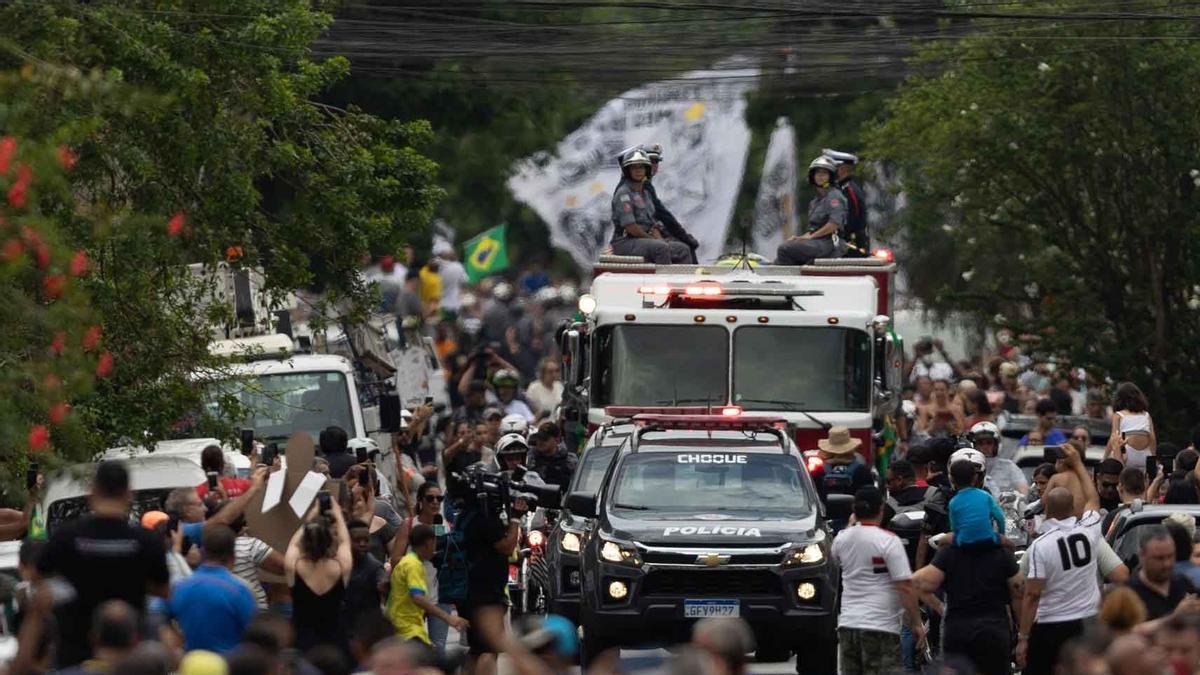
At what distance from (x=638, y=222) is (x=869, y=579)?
953cm

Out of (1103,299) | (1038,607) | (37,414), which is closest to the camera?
(1038,607)

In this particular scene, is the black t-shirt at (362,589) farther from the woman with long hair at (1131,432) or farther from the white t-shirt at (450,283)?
the white t-shirt at (450,283)

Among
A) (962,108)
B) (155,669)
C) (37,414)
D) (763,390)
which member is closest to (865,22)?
(962,108)

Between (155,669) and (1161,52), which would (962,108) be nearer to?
(1161,52)

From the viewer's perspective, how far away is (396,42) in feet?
93.6

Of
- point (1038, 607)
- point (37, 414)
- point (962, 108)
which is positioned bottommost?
point (1038, 607)

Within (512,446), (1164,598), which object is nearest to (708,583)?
(512,446)

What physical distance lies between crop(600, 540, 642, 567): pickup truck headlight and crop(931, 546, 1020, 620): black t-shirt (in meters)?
3.00

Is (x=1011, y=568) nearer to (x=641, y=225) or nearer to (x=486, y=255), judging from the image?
(x=641, y=225)

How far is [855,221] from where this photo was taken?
81.7 feet

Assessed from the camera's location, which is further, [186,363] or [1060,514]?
[186,363]

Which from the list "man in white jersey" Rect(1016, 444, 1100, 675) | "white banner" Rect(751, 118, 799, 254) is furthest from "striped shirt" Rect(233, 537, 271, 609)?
"white banner" Rect(751, 118, 799, 254)

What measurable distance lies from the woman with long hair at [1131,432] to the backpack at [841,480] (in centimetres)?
277

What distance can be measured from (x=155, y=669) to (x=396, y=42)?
19.2 m
